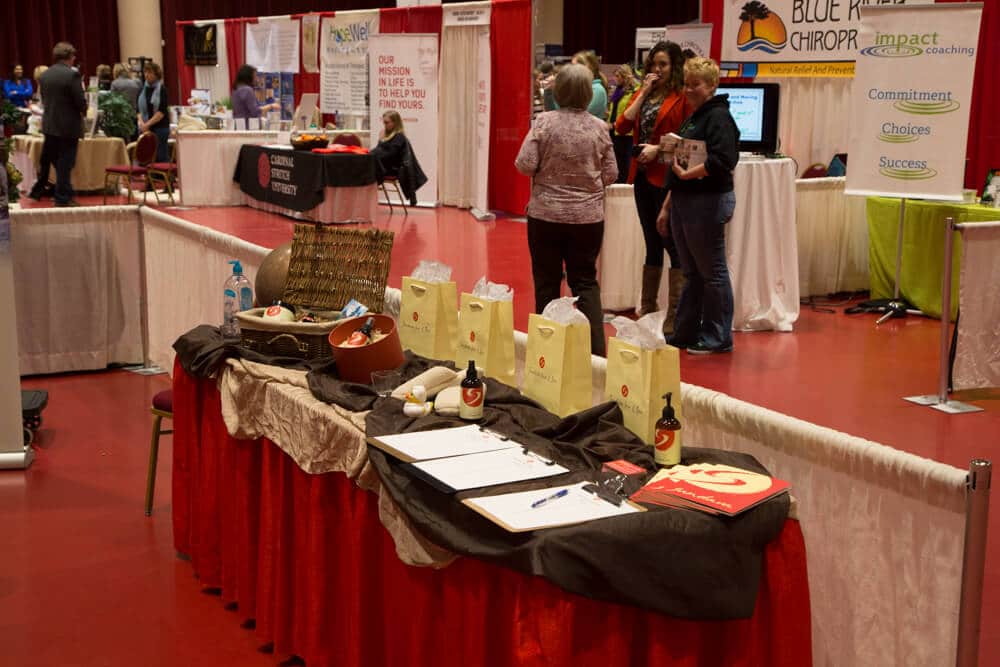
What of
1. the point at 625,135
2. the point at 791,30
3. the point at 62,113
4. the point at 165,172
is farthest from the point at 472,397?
the point at 165,172

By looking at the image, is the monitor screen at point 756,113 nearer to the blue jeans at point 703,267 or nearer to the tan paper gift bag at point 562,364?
the blue jeans at point 703,267

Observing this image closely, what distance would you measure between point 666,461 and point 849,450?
0.33 metres

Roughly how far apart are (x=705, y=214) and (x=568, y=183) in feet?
2.74

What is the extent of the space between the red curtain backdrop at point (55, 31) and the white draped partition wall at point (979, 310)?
19845 mm

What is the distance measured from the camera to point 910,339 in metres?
6.24

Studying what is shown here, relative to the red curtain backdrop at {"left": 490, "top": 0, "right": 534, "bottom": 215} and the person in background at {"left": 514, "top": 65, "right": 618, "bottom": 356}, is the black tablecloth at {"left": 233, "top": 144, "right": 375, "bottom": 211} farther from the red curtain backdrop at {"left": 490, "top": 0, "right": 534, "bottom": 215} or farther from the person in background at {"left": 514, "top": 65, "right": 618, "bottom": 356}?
the person in background at {"left": 514, "top": 65, "right": 618, "bottom": 356}

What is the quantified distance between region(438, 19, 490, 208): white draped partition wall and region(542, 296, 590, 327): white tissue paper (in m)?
8.95

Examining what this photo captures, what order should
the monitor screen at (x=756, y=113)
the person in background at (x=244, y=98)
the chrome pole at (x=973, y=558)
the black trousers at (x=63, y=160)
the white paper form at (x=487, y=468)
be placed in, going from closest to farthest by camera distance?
the chrome pole at (x=973, y=558), the white paper form at (x=487, y=468), the monitor screen at (x=756, y=113), the black trousers at (x=63, y=160), the person in background at (x=244, y=98)

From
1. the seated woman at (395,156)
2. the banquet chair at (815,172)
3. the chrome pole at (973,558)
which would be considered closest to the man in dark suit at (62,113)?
the seated woman at (395,156)

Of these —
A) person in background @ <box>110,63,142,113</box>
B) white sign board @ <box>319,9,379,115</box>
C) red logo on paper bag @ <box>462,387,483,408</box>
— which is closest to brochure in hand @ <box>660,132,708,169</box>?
red logo on paper bag @ <box>462,387,483,408</box>

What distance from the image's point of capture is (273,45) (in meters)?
16.8

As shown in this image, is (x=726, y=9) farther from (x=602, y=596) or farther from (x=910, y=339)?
(x=602, y=596)

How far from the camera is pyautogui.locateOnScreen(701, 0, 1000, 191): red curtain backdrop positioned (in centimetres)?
849

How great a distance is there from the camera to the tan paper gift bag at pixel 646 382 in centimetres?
227
